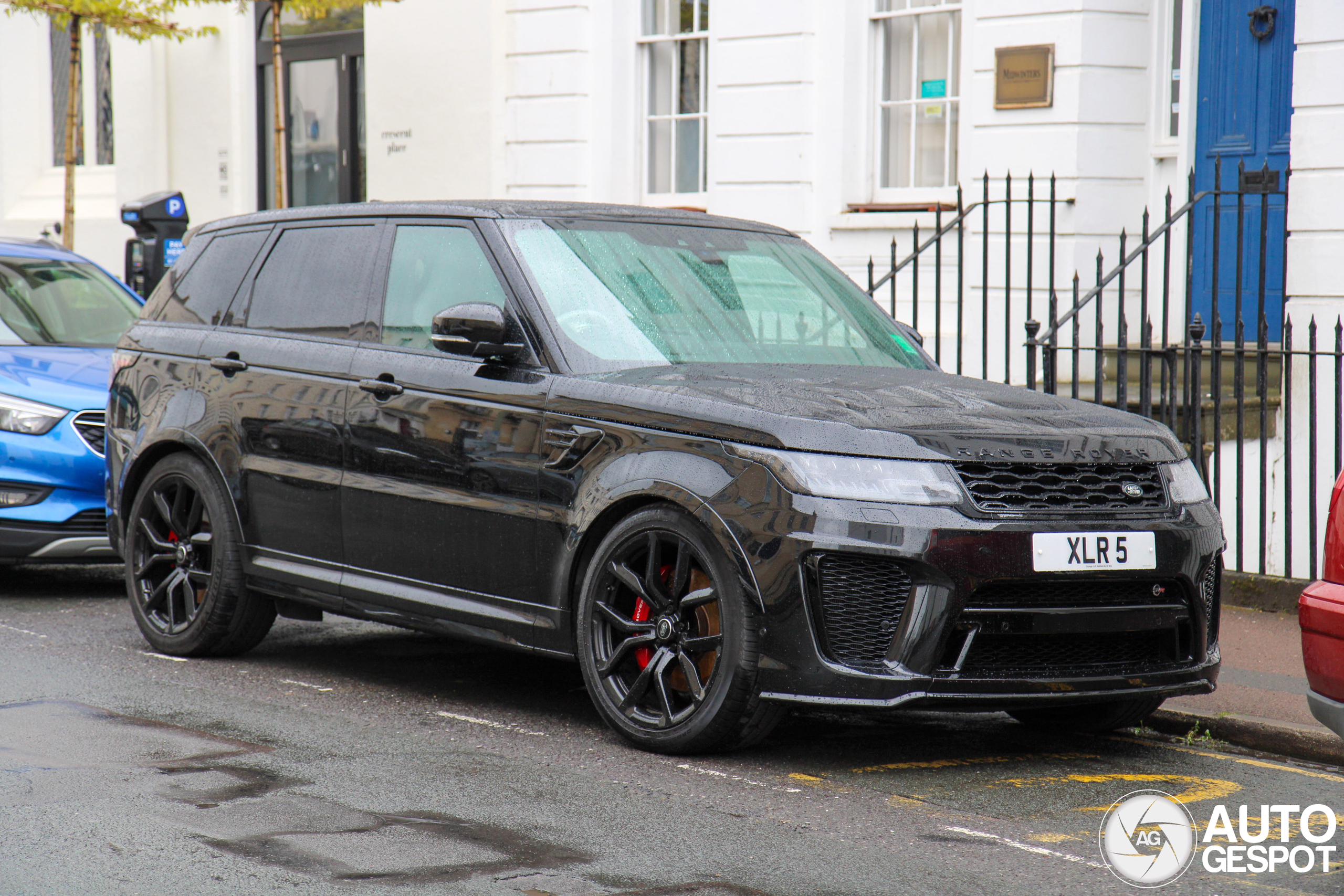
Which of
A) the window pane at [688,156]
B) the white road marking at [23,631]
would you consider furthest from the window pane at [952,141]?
the white road marking at [23,631]

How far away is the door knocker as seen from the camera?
10.3m

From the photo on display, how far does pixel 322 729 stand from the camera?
19.0 ft

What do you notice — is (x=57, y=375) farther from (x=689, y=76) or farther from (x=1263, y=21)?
(x=1263, y=21)

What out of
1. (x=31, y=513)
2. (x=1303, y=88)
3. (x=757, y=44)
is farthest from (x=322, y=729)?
(x=757, y=44)

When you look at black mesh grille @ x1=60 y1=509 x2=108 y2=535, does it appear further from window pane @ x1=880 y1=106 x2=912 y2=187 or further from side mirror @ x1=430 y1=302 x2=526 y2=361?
window pane @ x1=880 y1=106 x2=912 y2=187

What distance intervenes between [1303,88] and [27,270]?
737 cm

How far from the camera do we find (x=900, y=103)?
12352mm

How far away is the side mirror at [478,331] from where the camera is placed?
18.6 feet

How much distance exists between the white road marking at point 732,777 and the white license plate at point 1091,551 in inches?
37.8

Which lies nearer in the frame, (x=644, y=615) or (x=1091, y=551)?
(x=1091, y=551)

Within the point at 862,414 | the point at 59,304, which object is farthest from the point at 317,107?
the point at 862,414

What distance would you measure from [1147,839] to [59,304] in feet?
24.5

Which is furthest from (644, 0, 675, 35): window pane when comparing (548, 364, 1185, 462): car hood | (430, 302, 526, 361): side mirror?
(548, 364, 1185, 462): car hood

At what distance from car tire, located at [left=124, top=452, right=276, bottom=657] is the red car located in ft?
13.4
